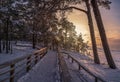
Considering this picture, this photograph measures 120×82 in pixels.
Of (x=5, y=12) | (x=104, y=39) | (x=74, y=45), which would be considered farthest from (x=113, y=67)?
(x=74, y=45)

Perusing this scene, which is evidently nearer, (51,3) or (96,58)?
(51,3)

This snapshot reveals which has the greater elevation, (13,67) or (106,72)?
(13,67)

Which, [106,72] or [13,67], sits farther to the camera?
[106,72]

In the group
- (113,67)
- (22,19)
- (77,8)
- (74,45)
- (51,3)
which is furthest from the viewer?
(74,45)

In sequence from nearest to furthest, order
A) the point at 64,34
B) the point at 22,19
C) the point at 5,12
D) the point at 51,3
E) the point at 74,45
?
the point at 51,3 → the point at 5,12 → the point at 22,19 → the point at 64,34 → the point at 74,45

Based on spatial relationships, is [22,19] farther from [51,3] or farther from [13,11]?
[51,3]

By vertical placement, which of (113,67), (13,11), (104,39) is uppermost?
(13,11)

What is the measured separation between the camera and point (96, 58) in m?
31.5

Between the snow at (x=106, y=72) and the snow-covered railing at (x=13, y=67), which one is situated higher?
the snow-covered railing at (x=13, y=67)

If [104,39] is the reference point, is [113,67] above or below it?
below

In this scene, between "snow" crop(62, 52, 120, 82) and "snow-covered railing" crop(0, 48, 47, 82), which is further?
"snow" crop(62, 52, 120, 82)

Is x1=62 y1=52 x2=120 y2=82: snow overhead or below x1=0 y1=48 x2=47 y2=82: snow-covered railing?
below

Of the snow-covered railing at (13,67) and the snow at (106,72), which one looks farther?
the snow at (106,72)

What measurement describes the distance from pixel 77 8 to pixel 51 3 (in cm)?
361
